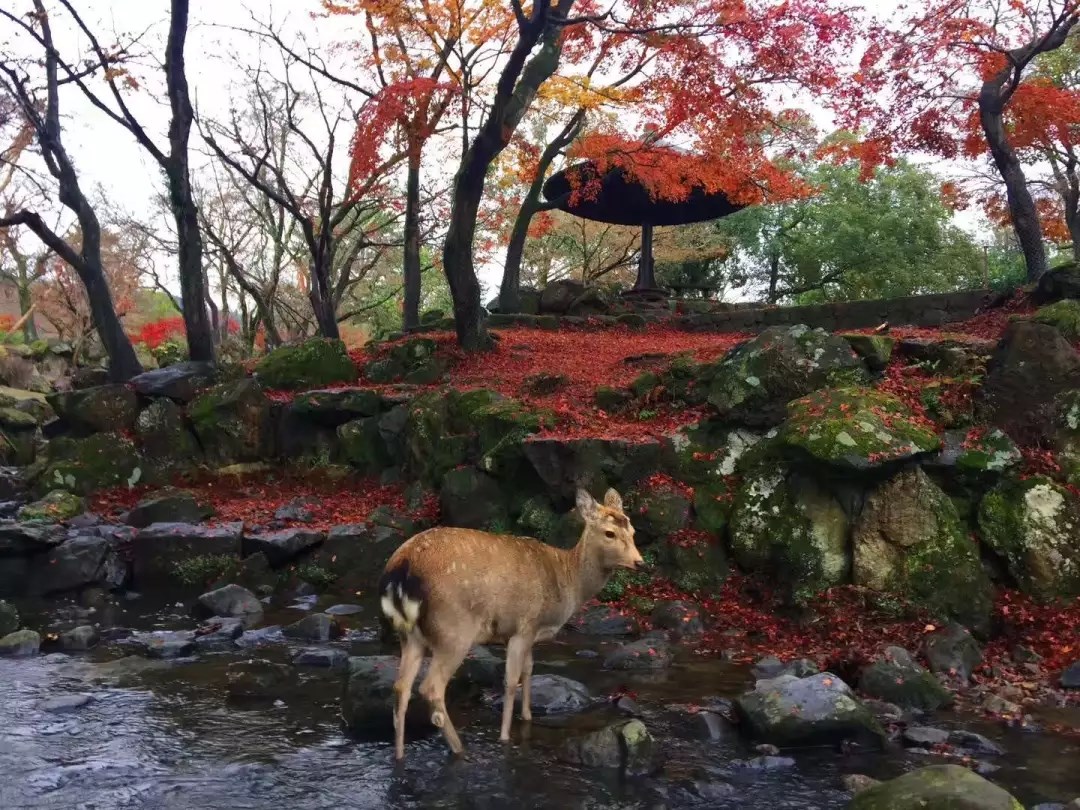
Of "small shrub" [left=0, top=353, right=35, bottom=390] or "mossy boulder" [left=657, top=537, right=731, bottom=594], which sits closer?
"mossy boulder" [left=657, top=537, right=731, bottom=594]

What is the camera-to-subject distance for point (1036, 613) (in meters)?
9.24

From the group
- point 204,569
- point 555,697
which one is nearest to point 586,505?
point 555,697

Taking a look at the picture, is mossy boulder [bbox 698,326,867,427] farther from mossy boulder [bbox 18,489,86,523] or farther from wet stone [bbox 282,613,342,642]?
mossy boulder [bbox 18,489,86,523]

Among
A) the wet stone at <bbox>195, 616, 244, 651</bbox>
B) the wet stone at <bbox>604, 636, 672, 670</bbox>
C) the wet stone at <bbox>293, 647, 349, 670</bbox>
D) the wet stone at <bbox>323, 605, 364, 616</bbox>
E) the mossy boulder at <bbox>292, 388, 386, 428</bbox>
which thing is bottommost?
the wet stone at <bbox>604, 636, 672, 670</bbox>

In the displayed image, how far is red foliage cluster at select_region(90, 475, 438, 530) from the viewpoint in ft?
45.8

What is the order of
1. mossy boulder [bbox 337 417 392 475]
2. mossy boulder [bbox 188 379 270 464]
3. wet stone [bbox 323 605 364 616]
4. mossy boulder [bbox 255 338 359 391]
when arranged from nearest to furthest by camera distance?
wet stone [bbox 323 605 364 616]
mossy boulder [bbox 337 417 392 475]
mossy boulder [bbox 188 379 270 464]
mossy boulder [bbox 255 338 359 391]

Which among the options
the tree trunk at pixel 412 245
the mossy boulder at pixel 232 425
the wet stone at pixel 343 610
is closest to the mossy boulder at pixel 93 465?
the mossy boulder at pixel 232 425

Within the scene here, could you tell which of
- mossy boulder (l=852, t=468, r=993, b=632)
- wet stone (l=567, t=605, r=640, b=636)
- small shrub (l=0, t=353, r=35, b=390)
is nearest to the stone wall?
mossy boulder (l=852, t=468, r=993, b=632)

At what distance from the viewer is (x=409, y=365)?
1895 cm

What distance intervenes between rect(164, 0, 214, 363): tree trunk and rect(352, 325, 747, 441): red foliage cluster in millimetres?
3539

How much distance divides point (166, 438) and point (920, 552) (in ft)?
44.8

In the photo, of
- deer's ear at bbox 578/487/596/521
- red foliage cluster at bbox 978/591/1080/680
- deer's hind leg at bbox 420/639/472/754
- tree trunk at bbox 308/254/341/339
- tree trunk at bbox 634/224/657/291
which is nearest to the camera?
deer's hind leg at bbox 420/639/472/754

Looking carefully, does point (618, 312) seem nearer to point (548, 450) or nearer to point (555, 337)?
point (555, 337)

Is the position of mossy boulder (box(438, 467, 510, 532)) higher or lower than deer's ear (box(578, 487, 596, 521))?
lower
